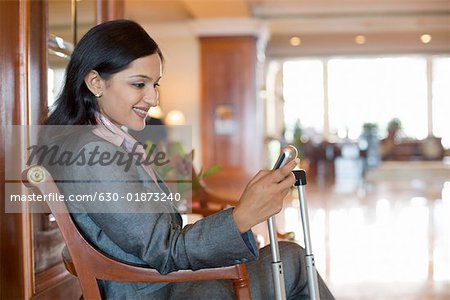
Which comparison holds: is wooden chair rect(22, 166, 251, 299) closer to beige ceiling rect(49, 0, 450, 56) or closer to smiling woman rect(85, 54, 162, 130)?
smiling woman rect(85, 54, 162, 130)

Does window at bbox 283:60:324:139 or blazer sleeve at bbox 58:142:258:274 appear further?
window at bbox 283:60:324:139

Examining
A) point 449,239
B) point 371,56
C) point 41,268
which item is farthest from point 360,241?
point 371,56

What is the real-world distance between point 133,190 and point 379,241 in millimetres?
4338

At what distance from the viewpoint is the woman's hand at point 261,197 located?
51.6 inches

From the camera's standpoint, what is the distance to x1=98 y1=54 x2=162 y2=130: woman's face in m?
1.51

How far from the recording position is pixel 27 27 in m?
2.01

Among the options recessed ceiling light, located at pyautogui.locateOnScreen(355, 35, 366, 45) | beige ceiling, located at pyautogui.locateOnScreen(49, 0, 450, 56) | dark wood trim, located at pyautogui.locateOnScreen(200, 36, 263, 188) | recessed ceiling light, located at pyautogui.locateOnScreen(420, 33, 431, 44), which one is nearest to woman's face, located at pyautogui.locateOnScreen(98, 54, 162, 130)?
beige ceiling, located at pyautogui.locateOnScreen(49, 0, 450, 56)

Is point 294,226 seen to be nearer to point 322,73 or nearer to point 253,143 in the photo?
point 253,143

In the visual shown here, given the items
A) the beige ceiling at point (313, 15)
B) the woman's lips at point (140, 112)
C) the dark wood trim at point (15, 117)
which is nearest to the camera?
the woman's lips at point (140, 112)

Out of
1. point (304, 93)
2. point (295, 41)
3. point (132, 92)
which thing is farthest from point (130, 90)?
point (304, 93)

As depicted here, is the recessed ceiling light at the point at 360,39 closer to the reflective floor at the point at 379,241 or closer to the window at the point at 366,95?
the reflective floor at the point at 379,241

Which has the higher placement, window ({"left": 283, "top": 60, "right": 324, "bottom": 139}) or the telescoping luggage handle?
window ({"left": 283, "top": 60, "right": 324, "bottom": 139})
